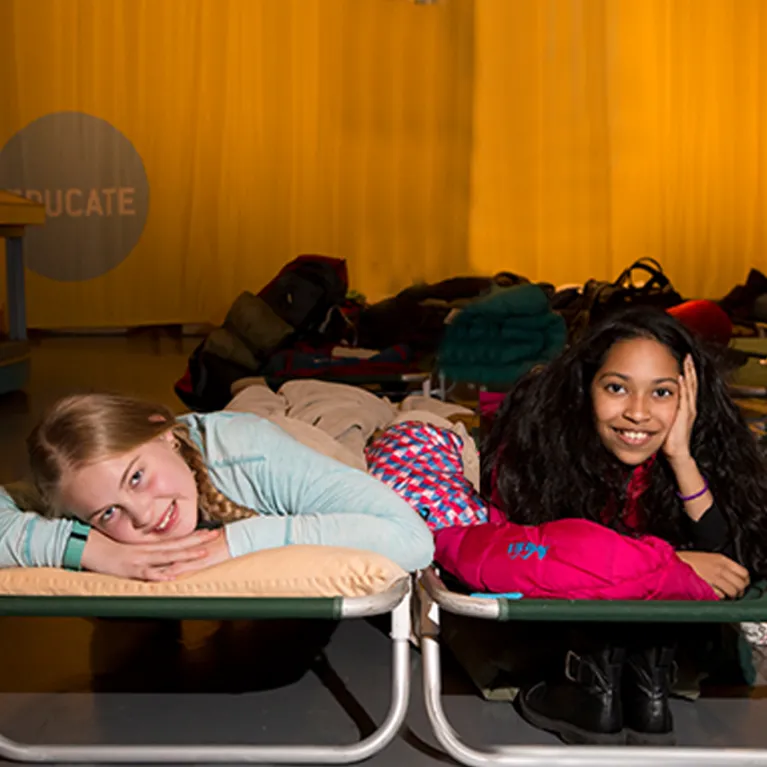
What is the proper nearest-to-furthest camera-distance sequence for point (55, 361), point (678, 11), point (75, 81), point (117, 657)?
1. point (117, 657)
2. point (55, 361)
3. point (75, 81)
4. point (678, 11)

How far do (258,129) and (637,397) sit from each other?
236 inches

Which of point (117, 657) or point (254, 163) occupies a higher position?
point (254, 163)

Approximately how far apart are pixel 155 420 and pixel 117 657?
61cm

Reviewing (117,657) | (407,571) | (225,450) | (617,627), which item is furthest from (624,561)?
(117,657)

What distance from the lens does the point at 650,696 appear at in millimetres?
1634

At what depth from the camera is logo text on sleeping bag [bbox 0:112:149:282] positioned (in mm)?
7246

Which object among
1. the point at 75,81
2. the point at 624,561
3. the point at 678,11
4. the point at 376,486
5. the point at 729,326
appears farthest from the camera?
the point at 678,11

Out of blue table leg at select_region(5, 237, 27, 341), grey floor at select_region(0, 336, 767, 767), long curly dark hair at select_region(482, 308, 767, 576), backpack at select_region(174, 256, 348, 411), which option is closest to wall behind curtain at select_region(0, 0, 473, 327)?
blue table leg at select_region(5, 237, 27, 341)

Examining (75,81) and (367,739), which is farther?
(75,81)

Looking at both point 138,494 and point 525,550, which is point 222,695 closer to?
point 138,494

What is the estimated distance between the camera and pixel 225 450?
1641mm

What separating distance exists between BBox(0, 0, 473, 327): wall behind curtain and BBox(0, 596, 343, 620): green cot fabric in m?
5.83

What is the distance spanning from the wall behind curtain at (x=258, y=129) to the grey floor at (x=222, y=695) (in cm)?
523

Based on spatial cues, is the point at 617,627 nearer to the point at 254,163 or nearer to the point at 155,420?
the point at 155,420
